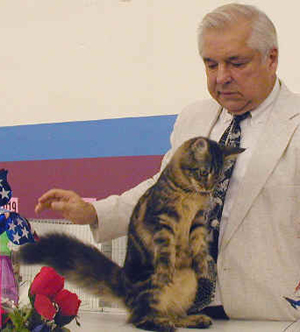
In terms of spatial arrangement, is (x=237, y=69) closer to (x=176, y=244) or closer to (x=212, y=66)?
(x=212, y=66)

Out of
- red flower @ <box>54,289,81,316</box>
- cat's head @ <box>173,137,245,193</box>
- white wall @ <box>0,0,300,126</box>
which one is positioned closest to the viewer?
cat's head @ <box>173,137,245,193</box>

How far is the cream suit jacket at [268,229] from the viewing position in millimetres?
1070

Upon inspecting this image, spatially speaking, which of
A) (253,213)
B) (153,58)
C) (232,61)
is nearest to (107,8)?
(153,58)

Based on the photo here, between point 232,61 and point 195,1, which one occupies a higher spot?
point 195,1

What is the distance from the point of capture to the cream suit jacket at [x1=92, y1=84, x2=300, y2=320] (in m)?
1.07

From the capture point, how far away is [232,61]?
107cm

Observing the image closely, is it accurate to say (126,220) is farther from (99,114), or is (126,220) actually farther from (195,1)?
(195,1)

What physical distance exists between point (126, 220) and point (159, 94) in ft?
1.33

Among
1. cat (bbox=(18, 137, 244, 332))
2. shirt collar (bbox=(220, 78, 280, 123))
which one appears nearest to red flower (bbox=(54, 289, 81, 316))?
cat (bbox=(18, 137, 244, 332))

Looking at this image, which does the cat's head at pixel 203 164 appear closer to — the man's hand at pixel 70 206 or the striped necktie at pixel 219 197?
the striped necktie at pixel 219 197

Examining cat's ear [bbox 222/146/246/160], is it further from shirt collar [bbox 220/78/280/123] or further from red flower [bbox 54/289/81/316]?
red flower [bbox 54/289/81/316]

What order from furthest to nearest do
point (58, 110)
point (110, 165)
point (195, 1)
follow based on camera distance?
point (58, 110), point (110, 165), point (195, 1)

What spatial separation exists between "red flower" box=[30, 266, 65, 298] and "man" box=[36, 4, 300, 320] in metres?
0.34

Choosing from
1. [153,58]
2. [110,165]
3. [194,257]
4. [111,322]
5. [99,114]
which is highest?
[153,58]
